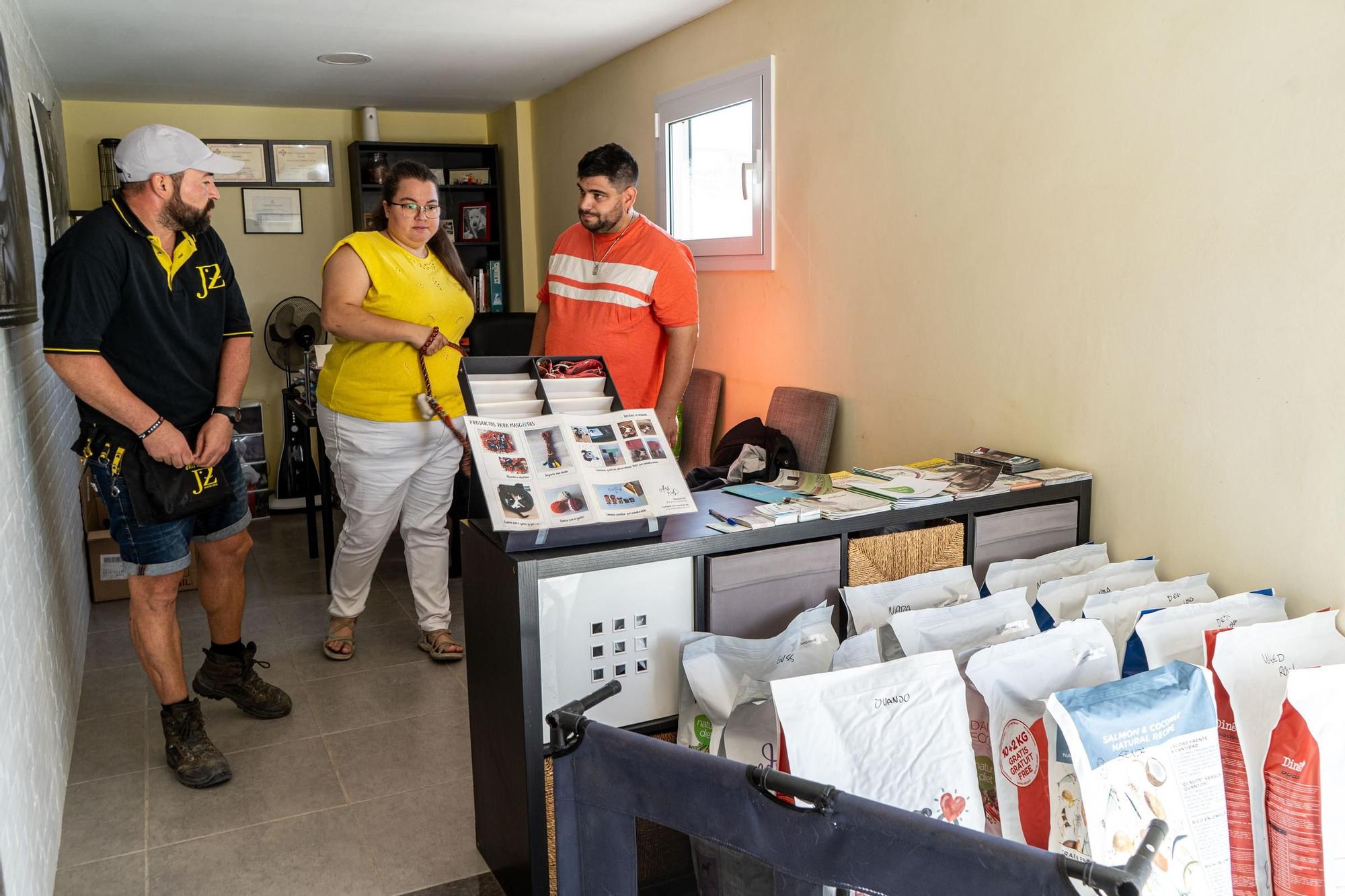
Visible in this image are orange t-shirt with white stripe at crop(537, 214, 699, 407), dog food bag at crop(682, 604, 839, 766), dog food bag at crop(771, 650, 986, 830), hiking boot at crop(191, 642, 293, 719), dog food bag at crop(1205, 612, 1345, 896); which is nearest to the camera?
dog food bag at crop(771, 650, 986, 830)

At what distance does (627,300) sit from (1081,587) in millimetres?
1588

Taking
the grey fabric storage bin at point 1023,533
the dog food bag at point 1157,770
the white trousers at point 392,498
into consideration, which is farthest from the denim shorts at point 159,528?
the dog food bag at point 1157,770

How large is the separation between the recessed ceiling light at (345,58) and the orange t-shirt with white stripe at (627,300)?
2.16 m

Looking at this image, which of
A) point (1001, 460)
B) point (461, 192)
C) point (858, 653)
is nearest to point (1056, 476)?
point (1001, 460)

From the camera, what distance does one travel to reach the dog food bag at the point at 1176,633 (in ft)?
6.04

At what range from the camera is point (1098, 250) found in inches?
93.7

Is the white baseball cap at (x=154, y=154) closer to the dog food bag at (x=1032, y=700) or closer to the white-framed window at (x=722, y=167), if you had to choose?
the white-framed window at (x=722, y=167)

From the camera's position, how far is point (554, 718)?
4.08 ft

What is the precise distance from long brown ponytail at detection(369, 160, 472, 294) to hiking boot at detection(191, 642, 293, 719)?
136 centimetres


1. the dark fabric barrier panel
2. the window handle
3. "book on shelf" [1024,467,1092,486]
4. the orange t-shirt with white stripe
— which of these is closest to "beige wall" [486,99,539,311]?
the window handle

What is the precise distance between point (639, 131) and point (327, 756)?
9.88 feet

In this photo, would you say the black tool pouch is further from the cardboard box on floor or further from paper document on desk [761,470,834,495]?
the cardboard box on floor

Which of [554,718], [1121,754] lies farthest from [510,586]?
[1121,754]

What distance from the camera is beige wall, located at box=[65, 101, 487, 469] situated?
6.06 metres
